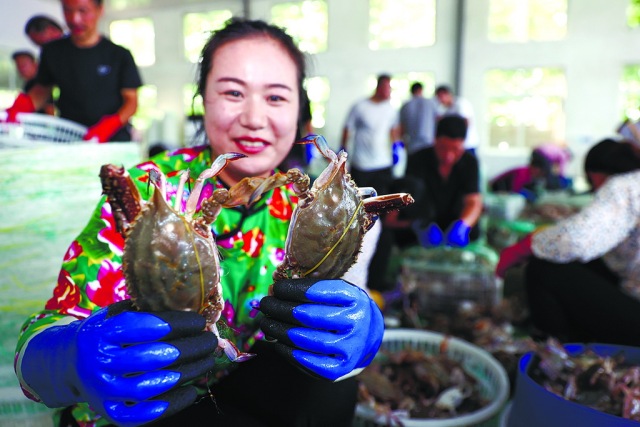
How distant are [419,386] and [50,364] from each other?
1549 mm

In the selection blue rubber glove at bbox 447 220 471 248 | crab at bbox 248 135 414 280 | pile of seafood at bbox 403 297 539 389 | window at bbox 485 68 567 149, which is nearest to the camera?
crab at bbox 248 135 414 280

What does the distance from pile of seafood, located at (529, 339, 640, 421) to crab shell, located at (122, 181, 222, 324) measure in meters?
1.15

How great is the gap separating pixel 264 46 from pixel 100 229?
59 centimetres

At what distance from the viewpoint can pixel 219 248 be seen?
110 centimetres

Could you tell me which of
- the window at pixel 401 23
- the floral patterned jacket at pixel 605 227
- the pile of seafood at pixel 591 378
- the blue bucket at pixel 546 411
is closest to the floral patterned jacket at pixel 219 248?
the blue bucket at pixel 546 411

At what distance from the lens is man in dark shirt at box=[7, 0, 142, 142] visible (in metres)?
2.46

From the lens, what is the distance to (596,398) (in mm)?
1386

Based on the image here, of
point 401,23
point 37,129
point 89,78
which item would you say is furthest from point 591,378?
point 401,23

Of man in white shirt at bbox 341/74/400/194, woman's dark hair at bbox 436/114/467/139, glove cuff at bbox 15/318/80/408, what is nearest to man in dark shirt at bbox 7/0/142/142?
glove cuff at bbox 15/318/80/408

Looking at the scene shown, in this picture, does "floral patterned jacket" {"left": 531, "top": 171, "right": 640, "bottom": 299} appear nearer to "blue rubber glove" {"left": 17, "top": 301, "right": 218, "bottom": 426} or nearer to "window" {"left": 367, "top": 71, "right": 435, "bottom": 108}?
"blue rubber glove" {"left": 17, "top": 301, "right": 218, "bottom": 426}

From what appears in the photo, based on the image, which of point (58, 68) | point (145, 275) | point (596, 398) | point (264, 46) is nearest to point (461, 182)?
point (596, 398)

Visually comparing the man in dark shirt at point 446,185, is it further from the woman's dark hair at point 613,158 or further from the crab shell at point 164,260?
the crab shell at point 164,260

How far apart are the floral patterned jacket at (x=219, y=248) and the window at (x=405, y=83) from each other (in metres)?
8.30

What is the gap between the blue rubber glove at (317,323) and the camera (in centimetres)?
85
